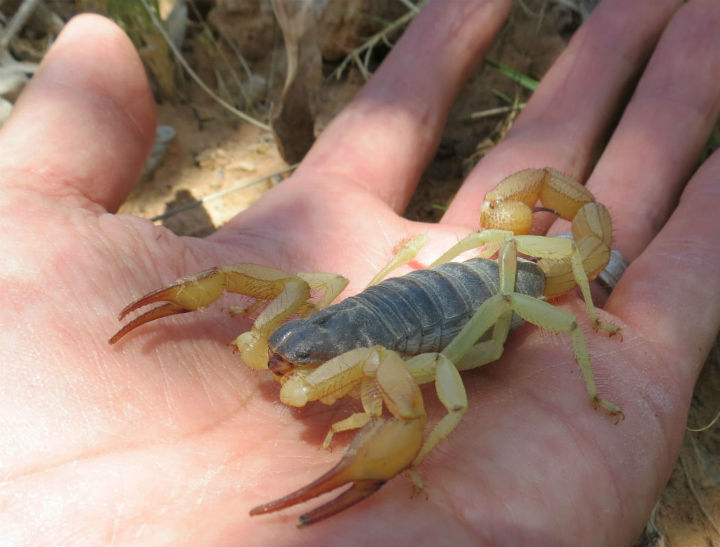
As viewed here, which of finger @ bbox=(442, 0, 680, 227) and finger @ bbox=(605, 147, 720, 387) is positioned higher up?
finger @ bbox=(442, 0, 680, 227)

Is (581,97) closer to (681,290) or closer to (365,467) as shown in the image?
(681,290)

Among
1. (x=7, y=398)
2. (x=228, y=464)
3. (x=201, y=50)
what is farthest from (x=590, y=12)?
(x=7, y=398)

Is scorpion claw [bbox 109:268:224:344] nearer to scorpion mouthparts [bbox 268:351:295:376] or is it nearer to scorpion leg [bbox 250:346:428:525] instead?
scorpion mouthparts [bbox 268:351:295:376]

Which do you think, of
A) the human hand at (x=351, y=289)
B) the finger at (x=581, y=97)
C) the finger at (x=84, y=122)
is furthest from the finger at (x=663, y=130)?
the finger at (x=84, y=122)

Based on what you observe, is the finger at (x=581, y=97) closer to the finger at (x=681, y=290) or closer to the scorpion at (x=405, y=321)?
the scorpion at (x=405, y=321)

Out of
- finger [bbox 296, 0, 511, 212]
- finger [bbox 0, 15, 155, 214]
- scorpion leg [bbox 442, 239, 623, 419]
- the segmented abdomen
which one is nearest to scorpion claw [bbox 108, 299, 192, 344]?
the segmented abdomen
